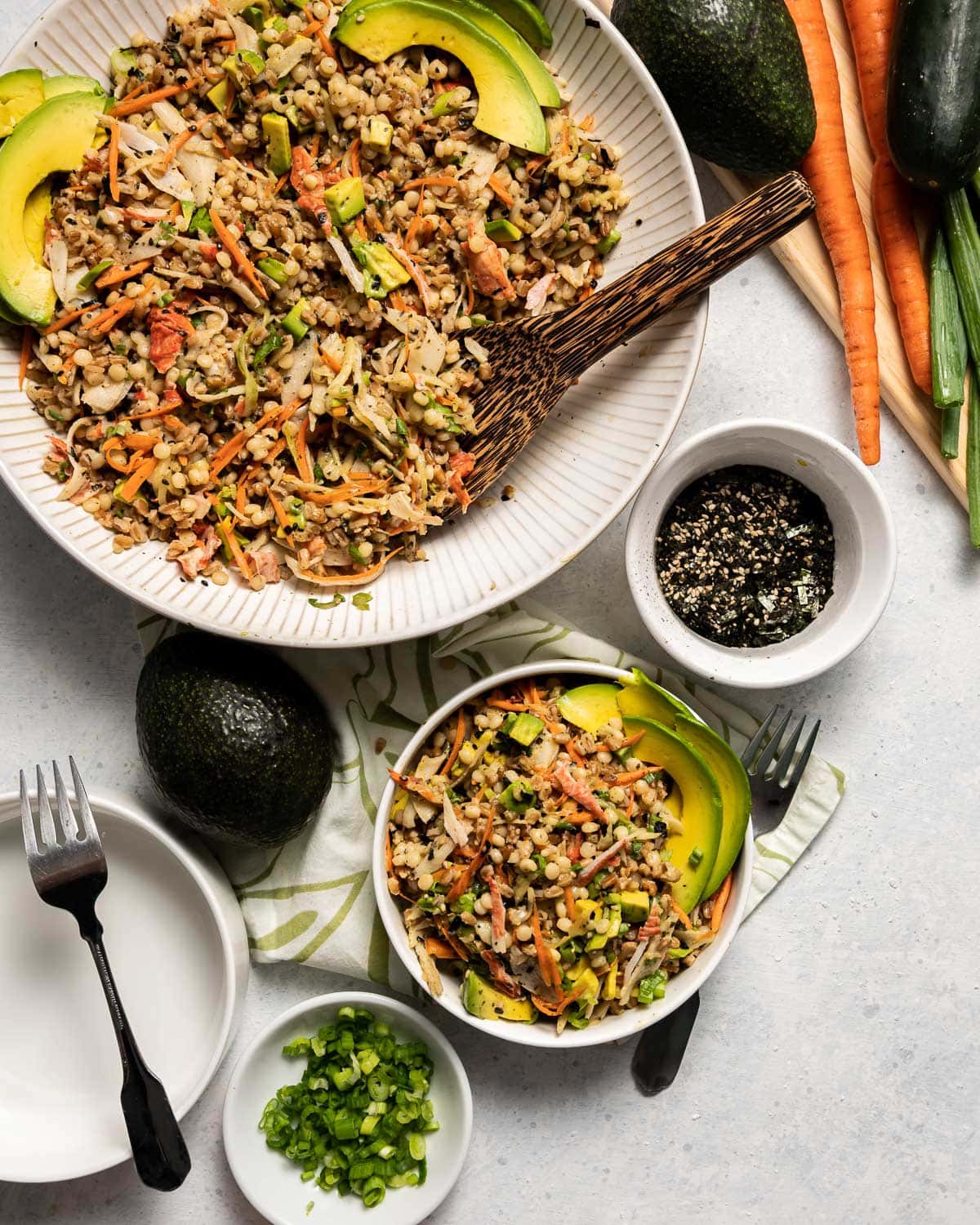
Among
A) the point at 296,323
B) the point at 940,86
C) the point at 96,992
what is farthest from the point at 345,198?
the point at 96,992

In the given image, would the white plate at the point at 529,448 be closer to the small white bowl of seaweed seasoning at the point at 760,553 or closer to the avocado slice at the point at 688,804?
the small white bowl of seaweed seasoning at the point at 760,553

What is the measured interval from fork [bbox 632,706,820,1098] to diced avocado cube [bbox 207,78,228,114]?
1.60m

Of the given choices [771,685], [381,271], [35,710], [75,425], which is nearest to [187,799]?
[35,710]

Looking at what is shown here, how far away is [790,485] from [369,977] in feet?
4.68

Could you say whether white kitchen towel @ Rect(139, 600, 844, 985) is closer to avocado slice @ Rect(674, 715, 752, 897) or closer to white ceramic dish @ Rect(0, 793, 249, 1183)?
white ceramic dish @ Rect(0, 793, 249, 1183)

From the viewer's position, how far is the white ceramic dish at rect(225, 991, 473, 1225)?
2229 mm

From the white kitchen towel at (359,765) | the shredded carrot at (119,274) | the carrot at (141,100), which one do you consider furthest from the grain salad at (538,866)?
the carrot at (141,100)

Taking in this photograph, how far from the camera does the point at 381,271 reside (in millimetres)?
1865

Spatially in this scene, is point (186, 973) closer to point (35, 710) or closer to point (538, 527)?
point (35, 710)

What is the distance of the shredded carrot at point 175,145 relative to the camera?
6.06ft

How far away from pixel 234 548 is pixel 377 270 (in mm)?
562

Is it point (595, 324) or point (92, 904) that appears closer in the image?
point (595, 324)

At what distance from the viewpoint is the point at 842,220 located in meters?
2.26

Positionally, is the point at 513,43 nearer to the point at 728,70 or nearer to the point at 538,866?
the point at 728,70
